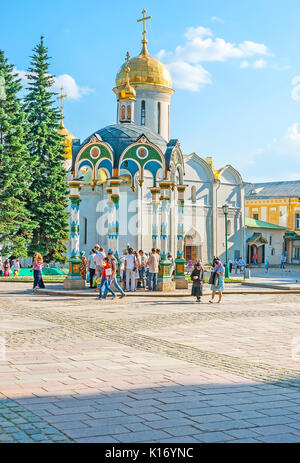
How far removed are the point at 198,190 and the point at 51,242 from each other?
1696 centimetres

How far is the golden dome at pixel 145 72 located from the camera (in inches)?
1781

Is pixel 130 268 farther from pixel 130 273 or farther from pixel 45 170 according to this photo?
pixel 45 170

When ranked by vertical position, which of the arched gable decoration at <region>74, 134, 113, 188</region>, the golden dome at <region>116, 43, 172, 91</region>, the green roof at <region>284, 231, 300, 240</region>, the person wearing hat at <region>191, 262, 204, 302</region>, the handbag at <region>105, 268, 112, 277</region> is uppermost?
the golden dome at <region>116, 43, 172, 91</region>

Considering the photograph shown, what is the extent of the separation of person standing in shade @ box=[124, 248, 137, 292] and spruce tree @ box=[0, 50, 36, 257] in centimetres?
1288

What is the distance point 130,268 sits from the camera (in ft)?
65.4

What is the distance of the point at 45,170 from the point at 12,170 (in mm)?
3399

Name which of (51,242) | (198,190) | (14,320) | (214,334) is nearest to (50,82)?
(51,242)

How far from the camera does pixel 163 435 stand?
5.09 m

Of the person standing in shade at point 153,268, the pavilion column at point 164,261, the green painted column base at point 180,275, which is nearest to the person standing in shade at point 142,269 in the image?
the pavilion column at point 164,261

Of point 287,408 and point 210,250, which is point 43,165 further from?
point 287,408

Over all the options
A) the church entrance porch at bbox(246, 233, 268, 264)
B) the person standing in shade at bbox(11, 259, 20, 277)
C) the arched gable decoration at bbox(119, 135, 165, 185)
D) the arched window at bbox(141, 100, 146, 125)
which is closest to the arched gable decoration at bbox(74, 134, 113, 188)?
the arched gable decoration at bbox(119, 135, 165, 185)

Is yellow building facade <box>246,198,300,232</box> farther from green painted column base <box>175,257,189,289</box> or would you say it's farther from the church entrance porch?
green painted column base <box>175,257,189,289</box>

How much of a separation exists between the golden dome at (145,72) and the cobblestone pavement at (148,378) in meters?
34.1

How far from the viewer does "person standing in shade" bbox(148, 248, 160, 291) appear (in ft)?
65.9
